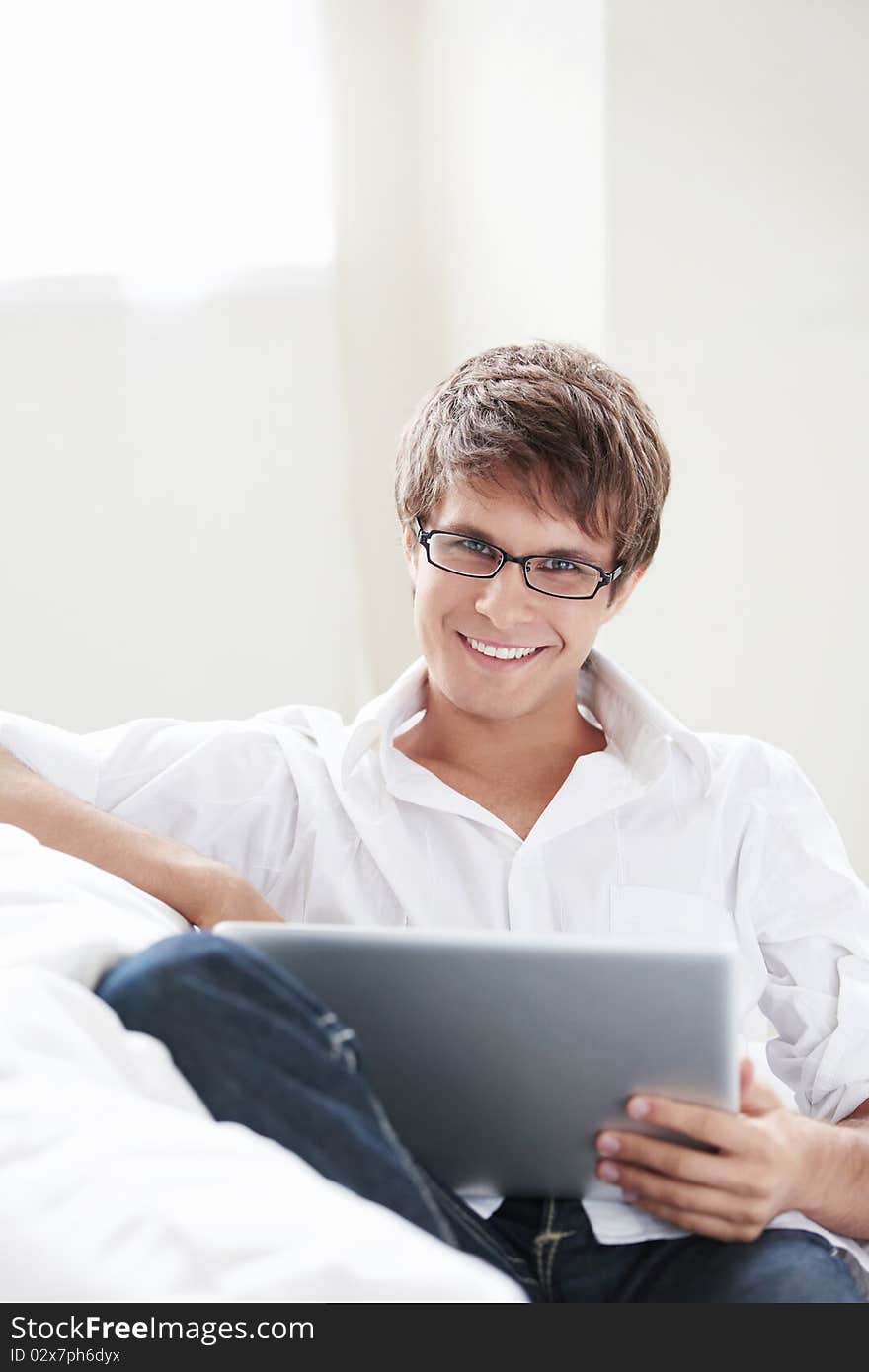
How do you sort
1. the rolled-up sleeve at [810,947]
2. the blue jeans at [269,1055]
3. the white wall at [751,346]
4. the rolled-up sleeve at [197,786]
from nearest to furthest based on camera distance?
the blue jeans at [269,1055], the rolled-up sleeve at [810,947], the rolled-up sleeve at [197,786], the white wall at [751,346]

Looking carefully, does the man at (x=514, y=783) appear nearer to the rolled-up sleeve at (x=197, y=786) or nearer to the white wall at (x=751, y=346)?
the rolled-up sleeve at (x=197, y=786)

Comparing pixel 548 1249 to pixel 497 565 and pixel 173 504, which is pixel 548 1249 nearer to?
pixel 497 565

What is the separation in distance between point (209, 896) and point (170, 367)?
1.59 meters

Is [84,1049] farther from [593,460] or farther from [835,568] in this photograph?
[835,568]

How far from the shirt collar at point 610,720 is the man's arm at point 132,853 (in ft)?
→ 0.87

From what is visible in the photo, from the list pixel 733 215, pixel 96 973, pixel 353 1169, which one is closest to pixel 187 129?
pixel 733 215

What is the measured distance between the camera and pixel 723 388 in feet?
8.27

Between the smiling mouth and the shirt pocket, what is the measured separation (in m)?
0.28

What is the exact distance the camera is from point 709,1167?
105 centimetres

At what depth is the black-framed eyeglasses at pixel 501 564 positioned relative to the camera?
155 centimetres

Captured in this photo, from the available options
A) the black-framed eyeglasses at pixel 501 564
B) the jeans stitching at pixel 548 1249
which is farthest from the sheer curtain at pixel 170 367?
the jeans stitching at pixel 548 1249

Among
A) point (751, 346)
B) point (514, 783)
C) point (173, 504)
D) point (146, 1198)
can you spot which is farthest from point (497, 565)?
point (173, 504)

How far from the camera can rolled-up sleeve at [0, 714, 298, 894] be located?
5.22 feet

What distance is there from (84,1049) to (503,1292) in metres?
0.30
